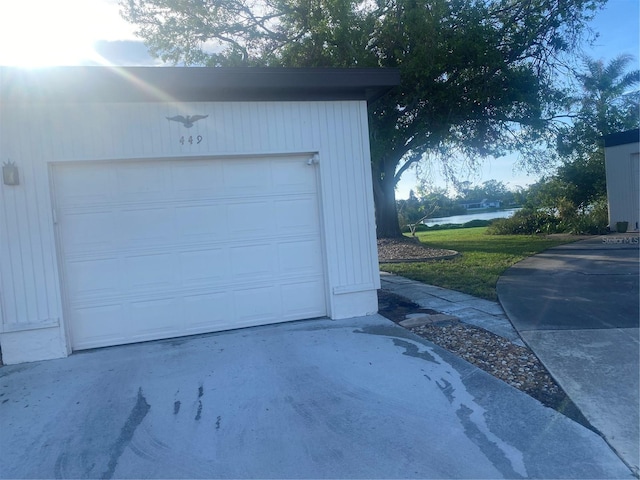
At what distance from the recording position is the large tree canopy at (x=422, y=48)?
1101cm

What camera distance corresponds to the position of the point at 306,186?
271 inches

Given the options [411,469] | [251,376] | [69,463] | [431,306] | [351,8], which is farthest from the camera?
[351,8]

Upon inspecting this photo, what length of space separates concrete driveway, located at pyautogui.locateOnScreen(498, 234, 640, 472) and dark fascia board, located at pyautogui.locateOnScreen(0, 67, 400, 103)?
385cm

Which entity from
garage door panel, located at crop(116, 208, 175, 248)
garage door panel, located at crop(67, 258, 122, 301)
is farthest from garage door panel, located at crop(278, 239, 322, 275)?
garage door panel, located at crop(67, 258, 122, 301)

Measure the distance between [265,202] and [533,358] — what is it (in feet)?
12.5

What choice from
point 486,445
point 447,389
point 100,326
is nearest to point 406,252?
point 100,326

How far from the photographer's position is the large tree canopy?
433 inches

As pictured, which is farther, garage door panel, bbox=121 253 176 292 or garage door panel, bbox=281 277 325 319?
garage door panel, bbox=281 277 325 319

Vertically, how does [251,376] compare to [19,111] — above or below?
below

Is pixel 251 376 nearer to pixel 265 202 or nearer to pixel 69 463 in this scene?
pixel 69 463

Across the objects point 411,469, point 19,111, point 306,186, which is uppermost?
point 19,111

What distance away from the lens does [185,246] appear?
21.2 ft

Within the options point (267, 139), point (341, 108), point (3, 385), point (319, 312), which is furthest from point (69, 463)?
point (341, 108)

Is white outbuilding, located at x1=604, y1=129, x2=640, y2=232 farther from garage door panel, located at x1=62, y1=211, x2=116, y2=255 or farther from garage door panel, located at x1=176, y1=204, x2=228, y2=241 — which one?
garage door panel, located at x1=62, y1=211, x2=116, y2=255
